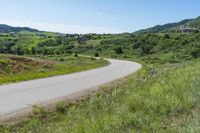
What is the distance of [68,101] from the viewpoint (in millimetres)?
16922

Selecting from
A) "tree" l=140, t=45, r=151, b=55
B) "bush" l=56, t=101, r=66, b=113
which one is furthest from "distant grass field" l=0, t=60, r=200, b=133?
"tree" l=140, t=45, r=151, b=55

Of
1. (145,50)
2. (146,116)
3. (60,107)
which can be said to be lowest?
(145,50)

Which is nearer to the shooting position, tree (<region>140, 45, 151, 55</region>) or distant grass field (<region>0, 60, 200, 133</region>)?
distant grass field (<region>0, 60, 200, 133</region>)

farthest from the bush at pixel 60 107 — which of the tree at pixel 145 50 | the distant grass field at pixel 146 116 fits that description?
the tree at pixel 145 50

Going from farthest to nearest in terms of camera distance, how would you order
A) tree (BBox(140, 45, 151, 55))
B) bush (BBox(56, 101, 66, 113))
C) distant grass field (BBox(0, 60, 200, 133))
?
tree (BBox(140, 45, 151, 55)), bush (BBox(56, 101, 66, 113)), distant grass field (BBox(0, 60, 200, 133))

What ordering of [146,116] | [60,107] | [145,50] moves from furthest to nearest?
[145,50], [60,107], [146,116]

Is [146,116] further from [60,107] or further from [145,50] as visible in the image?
[145,50]

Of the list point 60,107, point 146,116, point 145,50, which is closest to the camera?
point 146,116

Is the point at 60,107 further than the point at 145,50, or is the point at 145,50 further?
the point at 145,50

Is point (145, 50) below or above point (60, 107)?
below

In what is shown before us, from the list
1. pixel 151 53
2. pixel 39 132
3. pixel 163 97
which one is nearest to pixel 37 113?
pixel 39 132

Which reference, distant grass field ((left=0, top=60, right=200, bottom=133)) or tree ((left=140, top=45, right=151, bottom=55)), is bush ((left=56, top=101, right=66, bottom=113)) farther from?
tree ((left=140, top=45, right=151, bottom=55))

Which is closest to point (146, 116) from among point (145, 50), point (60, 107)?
point (60, 107)

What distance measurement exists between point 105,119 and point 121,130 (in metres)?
0.60
